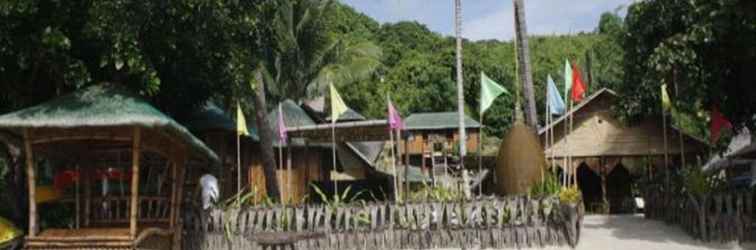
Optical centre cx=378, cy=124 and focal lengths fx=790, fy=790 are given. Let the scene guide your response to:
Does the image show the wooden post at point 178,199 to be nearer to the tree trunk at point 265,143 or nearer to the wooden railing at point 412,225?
the wooden railing at point 412,225

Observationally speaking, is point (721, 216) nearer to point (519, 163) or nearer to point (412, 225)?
point (519, 163)

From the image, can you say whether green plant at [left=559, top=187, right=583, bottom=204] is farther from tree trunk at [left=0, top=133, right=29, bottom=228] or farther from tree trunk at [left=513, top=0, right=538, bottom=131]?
tree trunk at [left=0, top=133, right=29, bottom=228]

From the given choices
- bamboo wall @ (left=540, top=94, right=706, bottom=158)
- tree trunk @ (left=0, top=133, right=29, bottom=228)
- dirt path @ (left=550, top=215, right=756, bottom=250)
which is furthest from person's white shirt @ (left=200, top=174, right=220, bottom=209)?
bamboo wall @ (left=540, top=94, right=706, bottom=158)

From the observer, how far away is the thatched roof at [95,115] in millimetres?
11422

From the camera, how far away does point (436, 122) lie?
132 ft

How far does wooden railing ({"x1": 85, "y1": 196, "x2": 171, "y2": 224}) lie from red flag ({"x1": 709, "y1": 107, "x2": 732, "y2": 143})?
1112 cm

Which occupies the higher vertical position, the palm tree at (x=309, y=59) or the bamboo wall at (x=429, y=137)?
the palm tree at (x=309, y=59)

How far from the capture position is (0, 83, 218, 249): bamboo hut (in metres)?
11.6

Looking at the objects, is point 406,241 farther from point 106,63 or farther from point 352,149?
point 352,149

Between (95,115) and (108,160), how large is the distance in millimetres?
2819

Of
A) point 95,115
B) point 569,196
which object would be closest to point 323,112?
point 569,196

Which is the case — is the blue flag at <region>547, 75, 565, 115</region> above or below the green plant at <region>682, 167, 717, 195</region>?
above

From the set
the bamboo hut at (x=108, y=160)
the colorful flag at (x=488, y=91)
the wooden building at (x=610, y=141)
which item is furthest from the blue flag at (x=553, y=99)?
the bamboo hut at (x=108, y=160)

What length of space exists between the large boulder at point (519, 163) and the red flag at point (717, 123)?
434 cm
